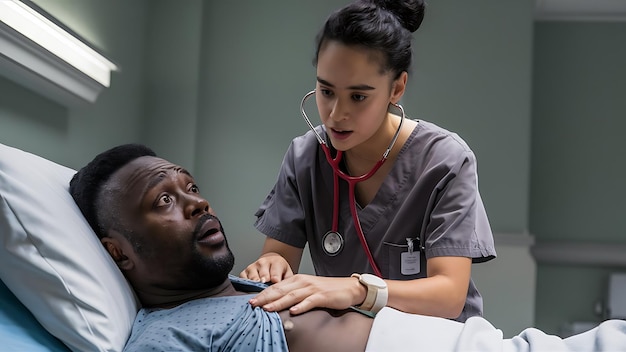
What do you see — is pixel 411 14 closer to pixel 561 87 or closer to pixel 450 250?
pixel 450 250

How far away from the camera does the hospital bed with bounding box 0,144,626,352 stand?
1.24 metres

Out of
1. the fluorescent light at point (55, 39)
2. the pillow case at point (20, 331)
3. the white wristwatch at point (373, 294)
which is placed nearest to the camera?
the pillow case at point (20, 331)

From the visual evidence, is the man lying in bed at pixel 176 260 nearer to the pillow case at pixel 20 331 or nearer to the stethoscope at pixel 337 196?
the pillow case at pixel 20 331

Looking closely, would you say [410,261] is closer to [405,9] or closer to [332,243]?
[332,243]

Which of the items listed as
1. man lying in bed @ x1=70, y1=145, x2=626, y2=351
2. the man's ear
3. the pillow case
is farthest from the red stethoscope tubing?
the pillow case

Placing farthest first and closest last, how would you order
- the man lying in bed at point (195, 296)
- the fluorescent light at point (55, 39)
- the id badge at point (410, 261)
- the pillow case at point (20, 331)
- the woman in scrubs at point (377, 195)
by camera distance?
the fluorescent light at point (55, 39) → the id badge at point (410, 261) → the woman in scrubs at point (377, 195) → the man lying in bed at point (195, 296) → the pillow case at point (20, 331)

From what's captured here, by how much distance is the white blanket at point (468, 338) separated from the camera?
125cm

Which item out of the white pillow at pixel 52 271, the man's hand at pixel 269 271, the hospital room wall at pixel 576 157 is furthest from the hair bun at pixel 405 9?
the hospital room wall at pixel 576 157

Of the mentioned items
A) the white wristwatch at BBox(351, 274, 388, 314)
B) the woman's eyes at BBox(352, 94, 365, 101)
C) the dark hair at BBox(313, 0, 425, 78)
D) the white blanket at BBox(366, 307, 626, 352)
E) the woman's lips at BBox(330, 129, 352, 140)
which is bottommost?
the white blanket at BBox(366, 307, 626, 352)

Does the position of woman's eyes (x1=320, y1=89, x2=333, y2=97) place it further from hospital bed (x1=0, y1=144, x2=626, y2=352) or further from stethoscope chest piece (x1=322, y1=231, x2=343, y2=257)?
hospital bed (x1=0, y1=144, x2=626, y2=352)

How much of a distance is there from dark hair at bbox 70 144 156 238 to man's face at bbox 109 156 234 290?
25mm

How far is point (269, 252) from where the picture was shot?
1.83 m

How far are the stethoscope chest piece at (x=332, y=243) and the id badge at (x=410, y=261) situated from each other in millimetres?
168

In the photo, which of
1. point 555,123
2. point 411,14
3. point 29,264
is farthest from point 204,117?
point 29,264
